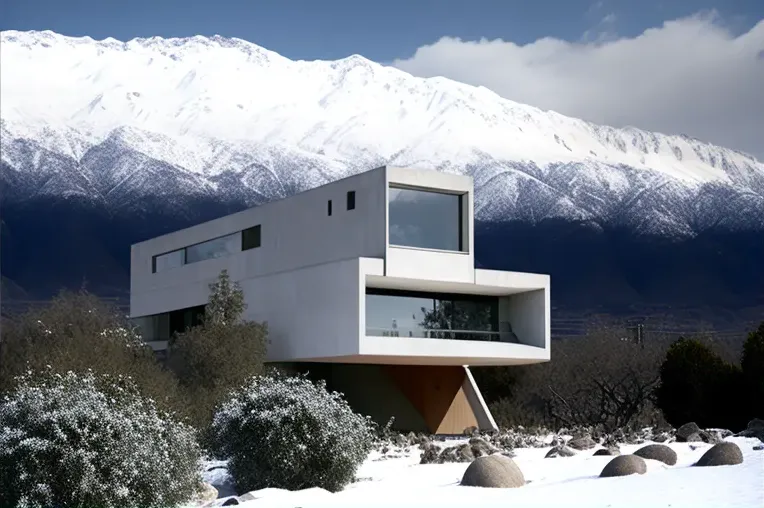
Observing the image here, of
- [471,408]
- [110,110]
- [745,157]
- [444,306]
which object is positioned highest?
[110,110]

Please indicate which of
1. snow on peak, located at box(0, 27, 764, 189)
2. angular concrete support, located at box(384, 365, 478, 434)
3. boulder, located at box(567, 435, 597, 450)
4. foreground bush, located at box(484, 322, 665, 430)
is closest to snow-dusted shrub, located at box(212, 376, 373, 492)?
boulder, located at box(567, 435, 597, 450)

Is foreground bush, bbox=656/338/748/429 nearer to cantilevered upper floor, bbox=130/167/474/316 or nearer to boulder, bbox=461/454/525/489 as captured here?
cantilevered upper floor, bbox=130/167/474/316

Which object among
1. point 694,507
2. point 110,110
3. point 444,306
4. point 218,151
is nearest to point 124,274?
point 218,151

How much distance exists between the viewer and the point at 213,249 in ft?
125

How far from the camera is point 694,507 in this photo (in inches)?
545

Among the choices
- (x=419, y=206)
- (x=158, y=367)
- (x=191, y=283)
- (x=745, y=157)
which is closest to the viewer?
(x=158, y=367)

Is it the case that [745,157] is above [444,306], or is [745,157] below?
above

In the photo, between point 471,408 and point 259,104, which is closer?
point 471,408

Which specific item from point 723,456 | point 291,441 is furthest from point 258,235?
point 723,456

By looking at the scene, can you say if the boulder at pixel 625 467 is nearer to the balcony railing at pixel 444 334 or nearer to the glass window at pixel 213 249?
the balcony railing at pixel 444 334

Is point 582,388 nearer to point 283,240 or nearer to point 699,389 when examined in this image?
point 699,389

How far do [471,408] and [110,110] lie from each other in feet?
408

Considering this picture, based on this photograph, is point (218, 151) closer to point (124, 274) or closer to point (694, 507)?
point (124, 274)

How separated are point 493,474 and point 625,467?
2.12 m
